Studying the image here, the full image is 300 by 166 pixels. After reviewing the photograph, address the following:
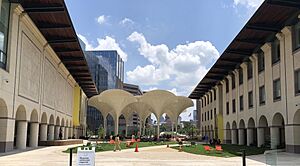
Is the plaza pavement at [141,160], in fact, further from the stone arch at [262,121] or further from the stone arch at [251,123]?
the stone arch at [251,123]

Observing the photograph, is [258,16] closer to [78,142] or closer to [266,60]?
[266,60]

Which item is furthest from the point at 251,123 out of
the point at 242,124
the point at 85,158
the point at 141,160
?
the point at 85,158

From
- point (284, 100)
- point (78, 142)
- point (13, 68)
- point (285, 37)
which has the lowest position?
point (78, 142)

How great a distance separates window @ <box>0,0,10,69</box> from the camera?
77.2 ft

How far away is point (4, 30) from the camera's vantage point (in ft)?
79.0

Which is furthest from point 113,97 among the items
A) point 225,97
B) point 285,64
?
point 285,64

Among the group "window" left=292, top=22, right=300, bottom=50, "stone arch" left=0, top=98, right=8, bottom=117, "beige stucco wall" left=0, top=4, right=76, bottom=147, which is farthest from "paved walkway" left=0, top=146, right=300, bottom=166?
"window" left=292, top=22, right=300, bottom=50

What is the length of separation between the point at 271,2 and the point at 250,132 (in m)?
18.5

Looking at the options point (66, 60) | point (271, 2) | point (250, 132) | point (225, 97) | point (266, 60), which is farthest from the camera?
point (225, 97)

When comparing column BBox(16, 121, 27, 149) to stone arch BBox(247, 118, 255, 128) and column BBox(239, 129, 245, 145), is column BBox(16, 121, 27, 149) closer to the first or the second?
stone arch BBox(247, 118, 255, 128)

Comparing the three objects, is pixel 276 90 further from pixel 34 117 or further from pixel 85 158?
pixel 85 158

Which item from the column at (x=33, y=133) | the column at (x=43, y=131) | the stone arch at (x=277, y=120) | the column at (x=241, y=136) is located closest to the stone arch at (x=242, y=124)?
the column at (x=241, y=136)

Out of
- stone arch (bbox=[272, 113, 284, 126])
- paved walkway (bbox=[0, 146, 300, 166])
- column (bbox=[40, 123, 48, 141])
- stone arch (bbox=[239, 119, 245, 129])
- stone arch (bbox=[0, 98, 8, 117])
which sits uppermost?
stone arch (bbox=[0, 98, 8, 117])

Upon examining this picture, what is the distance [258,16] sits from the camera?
2745cm
